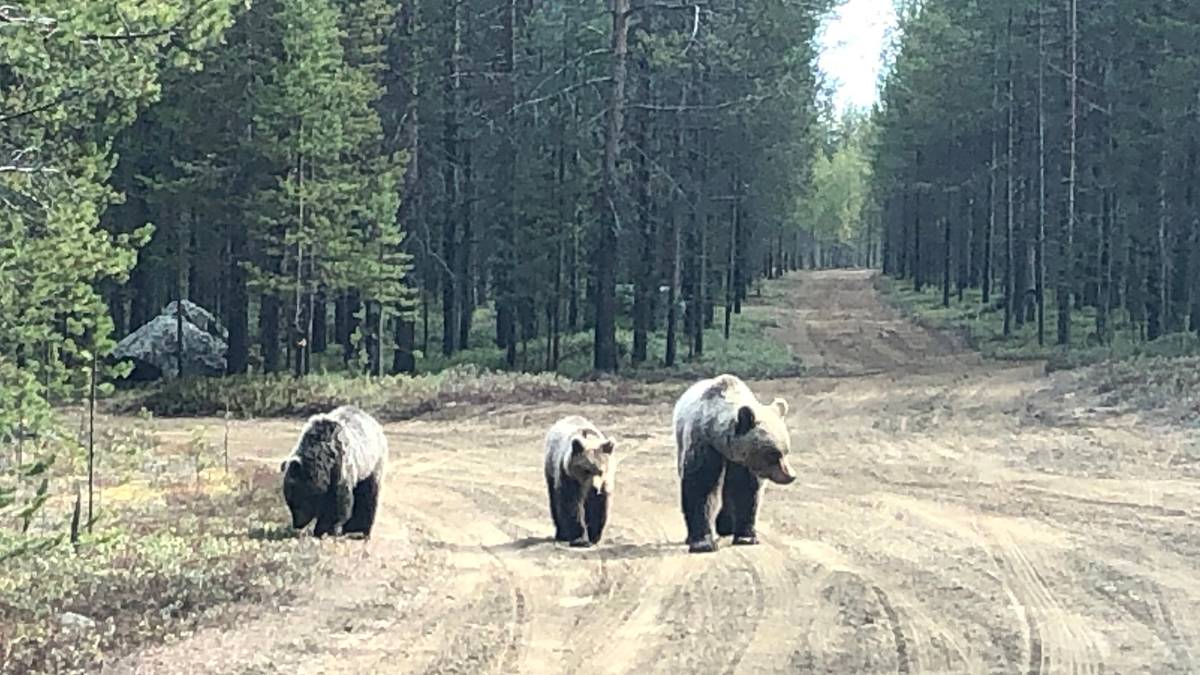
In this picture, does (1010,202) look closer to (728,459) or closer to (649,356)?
(649,356)

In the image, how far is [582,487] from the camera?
536 inches

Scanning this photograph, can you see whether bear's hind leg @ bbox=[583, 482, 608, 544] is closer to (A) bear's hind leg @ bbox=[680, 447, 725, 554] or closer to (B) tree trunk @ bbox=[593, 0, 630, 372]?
(A) bear's hind leg @ bbox=[680, 447, 725, 554]

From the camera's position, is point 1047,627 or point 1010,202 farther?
point 1010,202

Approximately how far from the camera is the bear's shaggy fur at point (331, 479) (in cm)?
1378

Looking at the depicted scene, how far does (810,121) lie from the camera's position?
55.5 m

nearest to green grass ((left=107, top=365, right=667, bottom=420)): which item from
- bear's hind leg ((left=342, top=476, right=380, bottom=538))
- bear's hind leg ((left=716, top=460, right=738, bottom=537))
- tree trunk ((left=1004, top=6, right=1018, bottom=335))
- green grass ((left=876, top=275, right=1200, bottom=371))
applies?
green grass ((left=876, top=275, right=1200, bottom=371))

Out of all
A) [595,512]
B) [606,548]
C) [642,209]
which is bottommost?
[606,548]

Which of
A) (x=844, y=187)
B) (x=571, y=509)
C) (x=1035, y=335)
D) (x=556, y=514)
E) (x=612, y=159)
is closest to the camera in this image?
(x=571, y=509)

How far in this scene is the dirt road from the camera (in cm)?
916

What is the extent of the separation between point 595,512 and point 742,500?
135cm

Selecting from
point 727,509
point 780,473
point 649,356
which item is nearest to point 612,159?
point 649,356

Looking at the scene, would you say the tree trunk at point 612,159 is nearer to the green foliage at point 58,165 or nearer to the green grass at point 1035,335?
the green grass at point 1035,335

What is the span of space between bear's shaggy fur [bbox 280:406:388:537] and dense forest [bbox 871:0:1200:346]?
27.1 meters

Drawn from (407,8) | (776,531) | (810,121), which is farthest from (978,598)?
(810,121)
